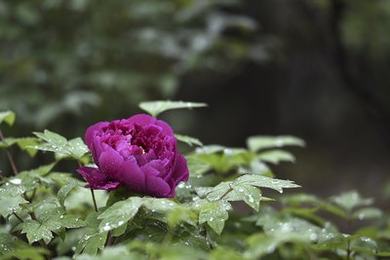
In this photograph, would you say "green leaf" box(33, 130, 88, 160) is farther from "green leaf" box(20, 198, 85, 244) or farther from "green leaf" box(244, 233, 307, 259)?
"green leaf" box(244, 233, 307, 259)

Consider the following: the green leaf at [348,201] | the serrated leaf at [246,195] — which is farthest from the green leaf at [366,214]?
the serrated leaf at [246,195]

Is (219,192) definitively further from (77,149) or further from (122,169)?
(77,149)

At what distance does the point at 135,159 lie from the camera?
40.8 inches

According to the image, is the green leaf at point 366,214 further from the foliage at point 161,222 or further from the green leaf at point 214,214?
the green leaf at point 214,214

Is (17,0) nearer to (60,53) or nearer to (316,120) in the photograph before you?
(60,53)

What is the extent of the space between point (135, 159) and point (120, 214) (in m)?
0.13

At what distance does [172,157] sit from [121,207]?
0.16 meters

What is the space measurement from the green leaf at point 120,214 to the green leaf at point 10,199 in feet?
0.57

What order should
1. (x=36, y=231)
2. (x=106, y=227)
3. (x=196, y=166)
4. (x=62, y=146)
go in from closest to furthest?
(x=106, y=227), (x=36, y=231), (x=62, y=146), (x=196, y=166)

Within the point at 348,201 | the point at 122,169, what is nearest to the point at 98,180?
the point at 122,169

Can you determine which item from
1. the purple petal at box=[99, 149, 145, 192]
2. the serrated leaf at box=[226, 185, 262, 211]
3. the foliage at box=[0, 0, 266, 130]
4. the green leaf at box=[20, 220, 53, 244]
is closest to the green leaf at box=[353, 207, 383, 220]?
the serrated leaf at box=[226, 185, 262, 211]

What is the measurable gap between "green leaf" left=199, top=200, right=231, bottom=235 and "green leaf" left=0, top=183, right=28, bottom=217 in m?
0.30

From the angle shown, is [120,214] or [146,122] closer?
[120,214]

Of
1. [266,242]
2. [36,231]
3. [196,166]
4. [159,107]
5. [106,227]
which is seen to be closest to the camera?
[266,242]
